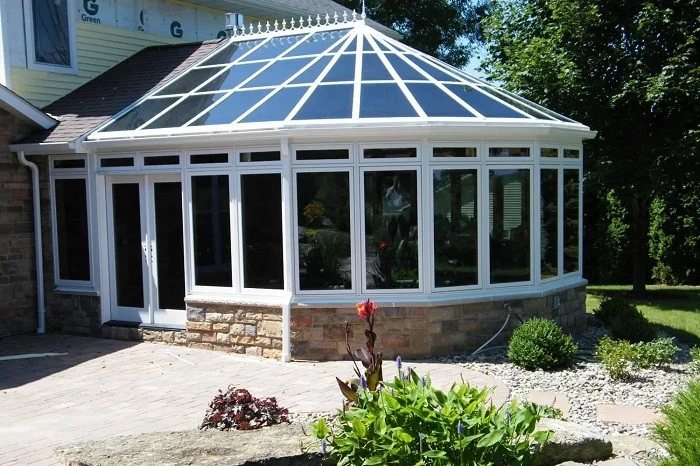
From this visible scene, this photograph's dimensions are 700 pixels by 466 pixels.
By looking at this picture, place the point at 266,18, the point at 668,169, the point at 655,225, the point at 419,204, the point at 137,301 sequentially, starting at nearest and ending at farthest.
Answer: the point at 419,204 → the point at 137,301 → the point at 668,169 → the point at 266,18 → the point at 655,225

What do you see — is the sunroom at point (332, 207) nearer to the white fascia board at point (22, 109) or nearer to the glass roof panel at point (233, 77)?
the glass roof panel at point (233, 77)

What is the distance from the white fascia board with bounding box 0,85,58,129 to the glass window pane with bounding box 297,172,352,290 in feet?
14.9

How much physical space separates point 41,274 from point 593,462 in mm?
8704

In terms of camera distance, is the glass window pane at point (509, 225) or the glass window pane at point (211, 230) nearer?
the glass window pane at point (509, 225)

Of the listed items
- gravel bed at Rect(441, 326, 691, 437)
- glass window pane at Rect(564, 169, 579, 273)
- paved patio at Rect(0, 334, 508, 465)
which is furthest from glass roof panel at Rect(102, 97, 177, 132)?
glass window pane at Rect(564, 169, 579, 273)

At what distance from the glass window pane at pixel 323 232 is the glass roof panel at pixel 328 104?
701 mm

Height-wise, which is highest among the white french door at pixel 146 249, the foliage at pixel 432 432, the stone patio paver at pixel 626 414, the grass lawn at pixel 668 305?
the white french door at pixel 146 249

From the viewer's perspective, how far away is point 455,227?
31.3ft

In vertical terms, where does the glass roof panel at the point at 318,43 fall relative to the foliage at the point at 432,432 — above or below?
above

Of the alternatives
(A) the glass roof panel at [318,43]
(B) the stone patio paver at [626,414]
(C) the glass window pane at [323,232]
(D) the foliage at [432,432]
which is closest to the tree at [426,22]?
(A) the glass roof panel at [318,43]

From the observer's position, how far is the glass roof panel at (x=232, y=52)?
11.9 m

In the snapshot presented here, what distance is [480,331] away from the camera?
9.59 m

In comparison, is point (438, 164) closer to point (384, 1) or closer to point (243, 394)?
point (243, 394)

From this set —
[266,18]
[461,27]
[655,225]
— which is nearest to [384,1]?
[461,27]
